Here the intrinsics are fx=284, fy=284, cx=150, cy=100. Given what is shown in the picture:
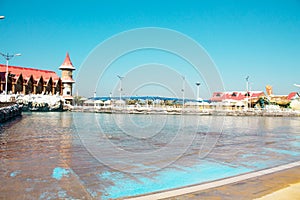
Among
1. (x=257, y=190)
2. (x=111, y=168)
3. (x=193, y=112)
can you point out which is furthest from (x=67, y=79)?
(x=257, y=190)

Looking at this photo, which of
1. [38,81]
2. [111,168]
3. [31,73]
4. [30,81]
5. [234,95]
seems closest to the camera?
[111,168]

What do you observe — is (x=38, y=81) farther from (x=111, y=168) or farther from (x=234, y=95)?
(x=111, y=168)

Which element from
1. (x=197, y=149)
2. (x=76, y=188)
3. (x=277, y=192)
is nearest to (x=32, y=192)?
(x=76, y=188)

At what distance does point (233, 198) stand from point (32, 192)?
3438 mm

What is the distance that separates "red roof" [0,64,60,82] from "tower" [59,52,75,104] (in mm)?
2420

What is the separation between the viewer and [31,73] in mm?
67938

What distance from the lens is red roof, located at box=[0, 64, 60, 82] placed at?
2460 inches

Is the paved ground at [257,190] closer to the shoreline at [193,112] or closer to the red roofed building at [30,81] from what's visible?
the shoreline at [193,112]

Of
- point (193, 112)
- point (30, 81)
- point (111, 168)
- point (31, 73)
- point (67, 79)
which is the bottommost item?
point (193, 112)

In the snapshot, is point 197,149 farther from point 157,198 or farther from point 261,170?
point 157,198

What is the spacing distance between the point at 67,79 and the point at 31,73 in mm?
8730

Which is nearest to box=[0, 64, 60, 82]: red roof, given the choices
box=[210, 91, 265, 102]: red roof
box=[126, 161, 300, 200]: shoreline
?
box=[210, 91, 265, 102]: red roof

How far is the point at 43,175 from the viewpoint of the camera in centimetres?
616

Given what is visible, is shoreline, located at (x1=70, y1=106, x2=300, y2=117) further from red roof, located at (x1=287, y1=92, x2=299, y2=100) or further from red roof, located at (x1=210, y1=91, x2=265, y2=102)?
red roof, located at (x1=287, y1=92, x2=299, y2=100)
